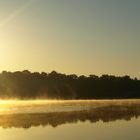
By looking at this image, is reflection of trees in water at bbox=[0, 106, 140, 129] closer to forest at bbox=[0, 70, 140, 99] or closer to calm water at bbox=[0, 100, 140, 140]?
calm water at bbox=[0, 100, 140, 140]

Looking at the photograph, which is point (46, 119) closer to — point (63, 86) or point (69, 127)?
point (69, 127)

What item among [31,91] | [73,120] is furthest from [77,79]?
[73,120]

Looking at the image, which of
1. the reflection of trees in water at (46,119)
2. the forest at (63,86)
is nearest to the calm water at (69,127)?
the reflection of trees in water at (46,119)

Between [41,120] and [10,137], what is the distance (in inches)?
399

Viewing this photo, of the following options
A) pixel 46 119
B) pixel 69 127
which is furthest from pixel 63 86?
pixel 69 127

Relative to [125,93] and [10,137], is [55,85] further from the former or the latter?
[10,137]

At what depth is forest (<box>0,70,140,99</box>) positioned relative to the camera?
11100 centimetres

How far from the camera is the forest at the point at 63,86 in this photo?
4370 inches

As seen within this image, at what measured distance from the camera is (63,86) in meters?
120

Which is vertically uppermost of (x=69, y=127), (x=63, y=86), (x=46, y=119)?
(x=63, y=86)

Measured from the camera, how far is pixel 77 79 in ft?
412

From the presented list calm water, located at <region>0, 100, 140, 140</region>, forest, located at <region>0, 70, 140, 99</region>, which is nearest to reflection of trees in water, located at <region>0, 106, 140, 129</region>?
calm water, located at <region>0, 100, 140, 140</region>

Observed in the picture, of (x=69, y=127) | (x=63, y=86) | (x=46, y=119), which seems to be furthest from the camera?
(x=63, y=86)

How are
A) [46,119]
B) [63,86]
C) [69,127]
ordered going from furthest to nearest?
[63,86] < [46,119] < [69,127]
